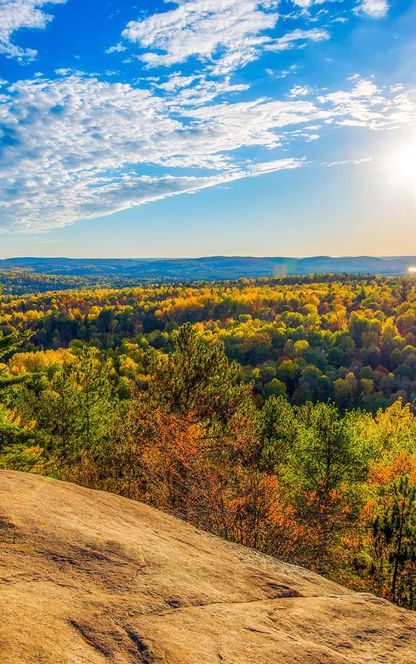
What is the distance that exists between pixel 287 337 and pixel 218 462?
100282 millimetres

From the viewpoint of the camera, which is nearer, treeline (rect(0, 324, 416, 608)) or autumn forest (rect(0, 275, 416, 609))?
treeline (rect(0, 324, 416, 608))

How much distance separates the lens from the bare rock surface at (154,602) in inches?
220

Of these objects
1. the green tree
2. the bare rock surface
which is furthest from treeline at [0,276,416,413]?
the bare rock surface

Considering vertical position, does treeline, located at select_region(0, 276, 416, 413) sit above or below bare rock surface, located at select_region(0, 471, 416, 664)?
below

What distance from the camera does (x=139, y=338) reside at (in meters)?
132

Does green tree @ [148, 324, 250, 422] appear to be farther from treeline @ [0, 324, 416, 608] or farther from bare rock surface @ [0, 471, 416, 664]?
bare rock surface @ [0, 471, 416, 664]

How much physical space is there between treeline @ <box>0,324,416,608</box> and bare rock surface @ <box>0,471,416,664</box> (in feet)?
→ 27.0

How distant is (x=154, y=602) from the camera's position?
6.99 metres

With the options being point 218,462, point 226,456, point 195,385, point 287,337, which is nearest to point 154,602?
point 195,385

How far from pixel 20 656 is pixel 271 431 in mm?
36398

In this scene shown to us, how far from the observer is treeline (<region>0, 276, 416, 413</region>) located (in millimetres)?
93906

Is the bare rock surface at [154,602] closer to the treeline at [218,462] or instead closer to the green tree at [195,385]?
the treeline at [218,462]

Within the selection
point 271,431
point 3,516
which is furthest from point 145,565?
point 271,431

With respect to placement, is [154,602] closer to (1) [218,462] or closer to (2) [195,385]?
(2) [195,385]
